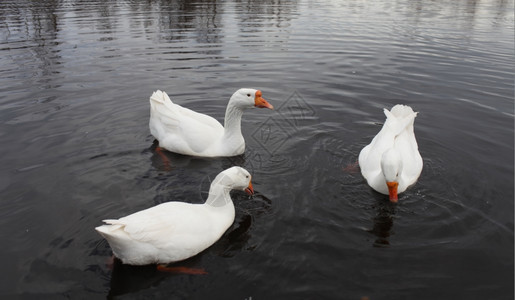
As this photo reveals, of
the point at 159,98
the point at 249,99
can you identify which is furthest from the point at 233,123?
the point at 159,98

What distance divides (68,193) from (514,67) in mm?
13608

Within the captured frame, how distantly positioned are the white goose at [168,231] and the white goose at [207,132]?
216 cm

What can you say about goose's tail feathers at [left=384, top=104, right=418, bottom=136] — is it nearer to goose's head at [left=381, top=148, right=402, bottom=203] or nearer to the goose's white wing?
goose's head at [left=381, top=148, right=402, bottom=203]

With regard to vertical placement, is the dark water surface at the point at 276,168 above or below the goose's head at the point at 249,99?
below

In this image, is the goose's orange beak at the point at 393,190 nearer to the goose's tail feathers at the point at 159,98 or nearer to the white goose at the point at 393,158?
the white goose at the point at 393,158

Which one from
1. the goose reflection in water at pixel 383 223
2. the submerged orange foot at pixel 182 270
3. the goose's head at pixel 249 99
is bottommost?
the submerged orange foot at pixel 182 270

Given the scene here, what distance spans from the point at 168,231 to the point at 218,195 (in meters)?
0.89

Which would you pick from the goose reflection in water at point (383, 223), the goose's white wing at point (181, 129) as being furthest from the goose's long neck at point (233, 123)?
the goose reflection in water at point (383, 223)

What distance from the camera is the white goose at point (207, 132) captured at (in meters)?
7.21

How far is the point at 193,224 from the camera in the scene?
4.73 metres

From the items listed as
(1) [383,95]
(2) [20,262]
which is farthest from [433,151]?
(2) [20,262]

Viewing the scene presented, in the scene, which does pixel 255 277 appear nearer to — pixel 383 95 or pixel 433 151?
pixel 433 151

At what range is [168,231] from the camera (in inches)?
179

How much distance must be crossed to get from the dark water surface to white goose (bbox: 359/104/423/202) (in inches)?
8.4
